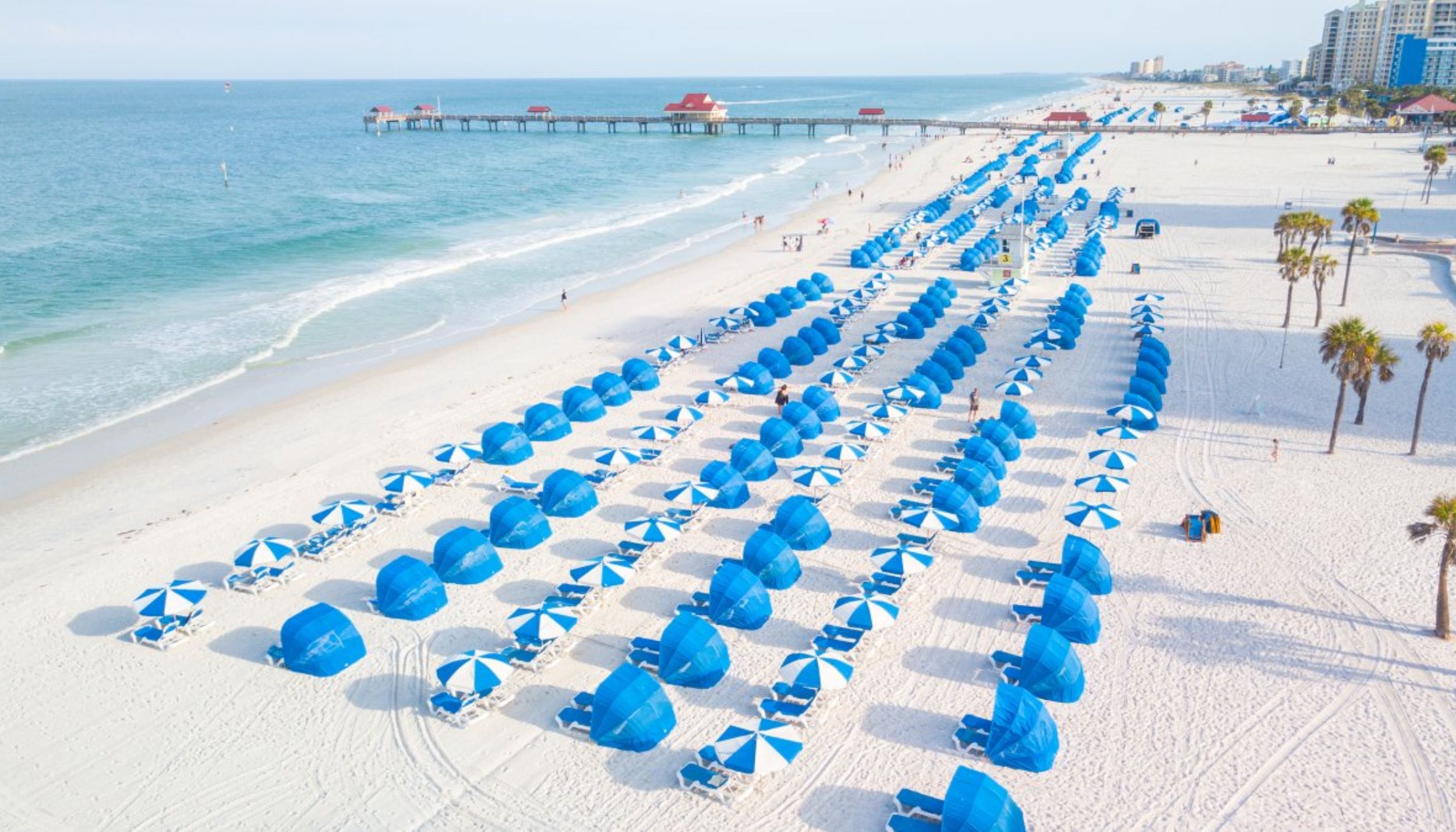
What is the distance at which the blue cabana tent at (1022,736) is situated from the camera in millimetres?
13141

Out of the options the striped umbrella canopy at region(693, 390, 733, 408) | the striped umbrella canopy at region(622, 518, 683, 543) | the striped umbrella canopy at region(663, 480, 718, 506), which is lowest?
the striped umbrella canopy at region(622, 518, 683, 543)

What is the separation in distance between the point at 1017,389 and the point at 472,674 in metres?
18.0

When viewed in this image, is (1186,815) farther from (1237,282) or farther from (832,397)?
(1237,282)

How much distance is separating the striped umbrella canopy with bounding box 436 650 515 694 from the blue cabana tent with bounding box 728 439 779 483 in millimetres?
8470

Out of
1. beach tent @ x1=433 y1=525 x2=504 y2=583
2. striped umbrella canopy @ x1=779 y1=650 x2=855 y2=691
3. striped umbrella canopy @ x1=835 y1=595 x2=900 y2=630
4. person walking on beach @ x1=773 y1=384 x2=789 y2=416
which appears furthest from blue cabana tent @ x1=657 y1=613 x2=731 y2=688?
person walking on beach @ x1=773 y1=384 x2=789 y2=416

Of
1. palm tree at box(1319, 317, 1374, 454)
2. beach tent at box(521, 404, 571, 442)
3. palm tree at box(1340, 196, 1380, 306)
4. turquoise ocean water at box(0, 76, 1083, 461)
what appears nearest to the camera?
palm tree at box(1319, 317, 1374, 454)

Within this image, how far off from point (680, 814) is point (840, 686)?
321 cm

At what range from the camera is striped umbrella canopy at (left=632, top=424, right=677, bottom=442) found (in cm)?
2408

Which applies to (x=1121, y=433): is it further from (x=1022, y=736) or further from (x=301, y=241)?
(x=301, y=241)

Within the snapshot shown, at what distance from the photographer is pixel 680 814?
12.7m

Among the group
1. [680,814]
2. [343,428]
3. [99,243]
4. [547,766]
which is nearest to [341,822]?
[547,766]

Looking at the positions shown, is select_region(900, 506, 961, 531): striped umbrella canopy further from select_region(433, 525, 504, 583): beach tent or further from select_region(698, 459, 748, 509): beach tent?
select_region(433, 525, 504, 583): beach tent

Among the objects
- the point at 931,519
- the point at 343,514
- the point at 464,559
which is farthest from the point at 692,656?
the point at 343,514

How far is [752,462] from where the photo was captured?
22.0 m
